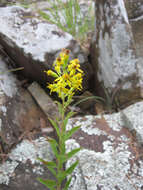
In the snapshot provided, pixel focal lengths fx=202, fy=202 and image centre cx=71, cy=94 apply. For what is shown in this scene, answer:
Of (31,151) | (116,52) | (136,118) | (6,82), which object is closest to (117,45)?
(116,52)

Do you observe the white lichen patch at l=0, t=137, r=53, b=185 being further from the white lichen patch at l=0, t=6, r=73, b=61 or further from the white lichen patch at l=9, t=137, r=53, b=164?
the white lichen patch at l=0, t=6, r=73, b=61

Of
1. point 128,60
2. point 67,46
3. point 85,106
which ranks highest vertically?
point 67,46

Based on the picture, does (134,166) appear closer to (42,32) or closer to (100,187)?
(100,187)

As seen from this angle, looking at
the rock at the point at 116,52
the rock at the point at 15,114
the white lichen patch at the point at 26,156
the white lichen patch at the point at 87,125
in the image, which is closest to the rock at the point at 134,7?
the rock at the point at 116,52

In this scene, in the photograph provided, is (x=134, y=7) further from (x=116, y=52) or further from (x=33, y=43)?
(x=33, y=43)

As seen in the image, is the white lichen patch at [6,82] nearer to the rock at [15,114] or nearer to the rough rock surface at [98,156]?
the rock at [15,114]

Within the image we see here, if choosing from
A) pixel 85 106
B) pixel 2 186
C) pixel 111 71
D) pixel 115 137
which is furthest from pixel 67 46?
pixel 2 186
